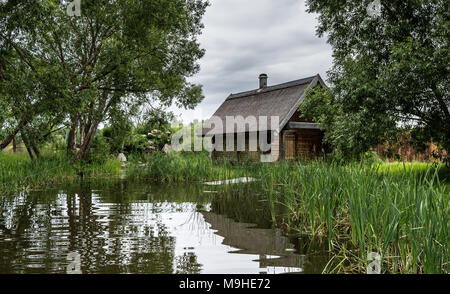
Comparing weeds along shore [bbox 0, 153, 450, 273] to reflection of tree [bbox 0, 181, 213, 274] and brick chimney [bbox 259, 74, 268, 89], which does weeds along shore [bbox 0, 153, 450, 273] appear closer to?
reflection of tree [bbox 0, 181, 213, 274]

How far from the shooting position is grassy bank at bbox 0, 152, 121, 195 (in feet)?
26.4

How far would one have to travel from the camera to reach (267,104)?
1991 cm

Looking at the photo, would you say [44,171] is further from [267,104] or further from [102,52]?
[267,104]

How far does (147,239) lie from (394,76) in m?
7.41

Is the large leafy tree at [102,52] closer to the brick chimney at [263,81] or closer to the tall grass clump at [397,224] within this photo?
the tall grass clump at [397,224]

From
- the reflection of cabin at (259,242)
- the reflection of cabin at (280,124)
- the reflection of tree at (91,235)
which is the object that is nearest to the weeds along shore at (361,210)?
the reflection of cabin at (259,242)

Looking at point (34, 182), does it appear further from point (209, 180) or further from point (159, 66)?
point (159, 66)

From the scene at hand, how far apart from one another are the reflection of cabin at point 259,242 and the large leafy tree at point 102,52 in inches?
199

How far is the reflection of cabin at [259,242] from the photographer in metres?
3.07

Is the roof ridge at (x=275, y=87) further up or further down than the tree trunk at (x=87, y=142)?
further up

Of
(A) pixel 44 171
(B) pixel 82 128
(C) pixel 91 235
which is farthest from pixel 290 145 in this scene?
(C) pixel 91 235

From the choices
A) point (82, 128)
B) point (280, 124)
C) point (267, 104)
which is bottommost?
point (82, 128)

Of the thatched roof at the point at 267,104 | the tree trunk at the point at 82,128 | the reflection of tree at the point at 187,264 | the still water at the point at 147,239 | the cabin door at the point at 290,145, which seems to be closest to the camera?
the reflection of tree at the point at 187,264

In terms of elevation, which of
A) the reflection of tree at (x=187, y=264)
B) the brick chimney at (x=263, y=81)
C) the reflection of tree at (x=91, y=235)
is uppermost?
the brick chimney at (x=263, y=81)
